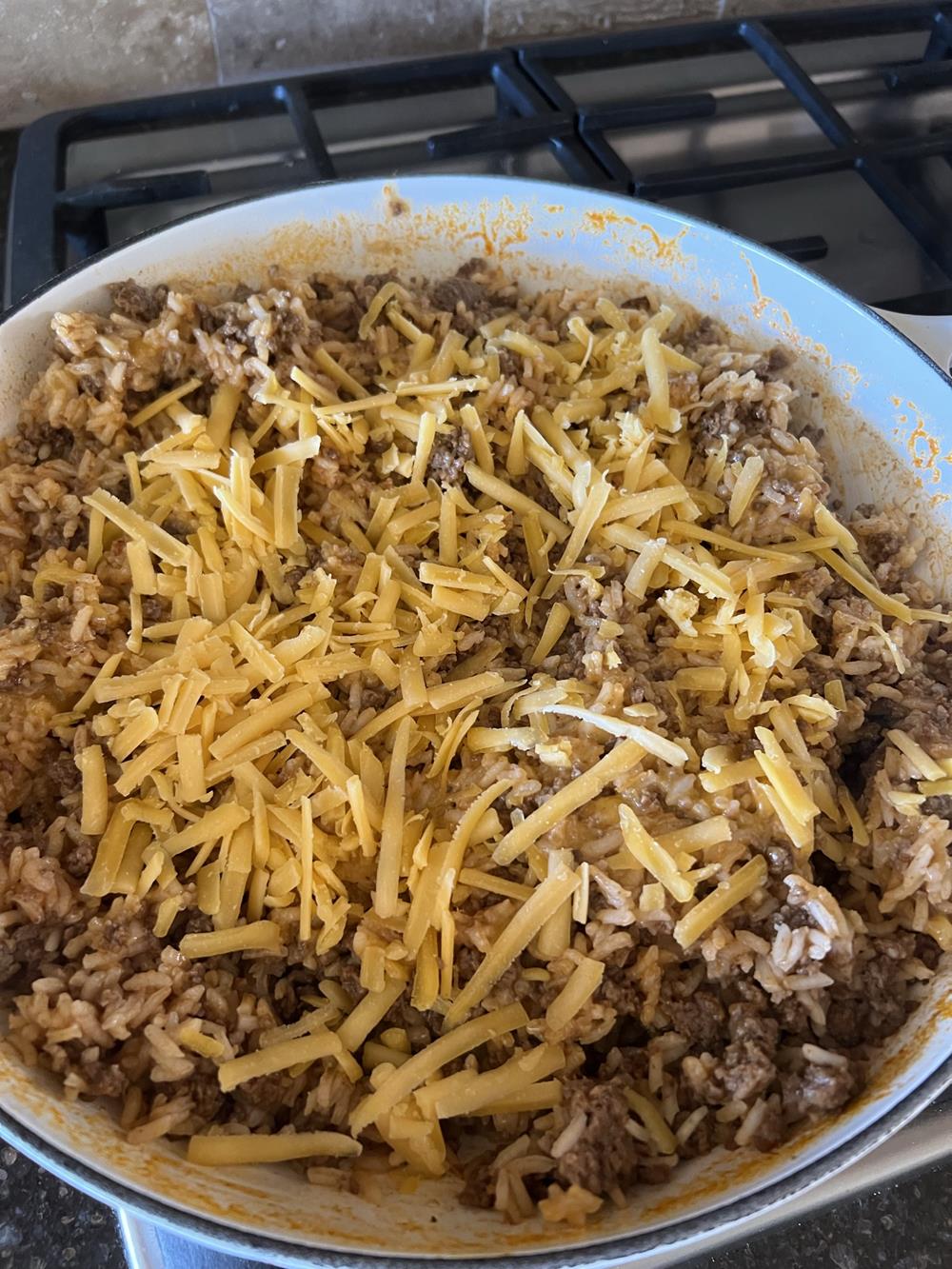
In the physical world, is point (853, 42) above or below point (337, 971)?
above

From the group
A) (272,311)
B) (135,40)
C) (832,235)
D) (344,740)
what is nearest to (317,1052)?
(344,740)

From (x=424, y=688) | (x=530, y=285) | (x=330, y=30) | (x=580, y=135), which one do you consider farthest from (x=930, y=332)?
(x=330, y=30)

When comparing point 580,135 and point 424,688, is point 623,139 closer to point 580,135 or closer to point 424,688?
point 580,135

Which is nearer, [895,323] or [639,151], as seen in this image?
[895,323]

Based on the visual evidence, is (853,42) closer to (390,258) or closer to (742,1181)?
(390,258)

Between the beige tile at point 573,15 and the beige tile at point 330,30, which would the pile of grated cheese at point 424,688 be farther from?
the beige tile at point 573,15

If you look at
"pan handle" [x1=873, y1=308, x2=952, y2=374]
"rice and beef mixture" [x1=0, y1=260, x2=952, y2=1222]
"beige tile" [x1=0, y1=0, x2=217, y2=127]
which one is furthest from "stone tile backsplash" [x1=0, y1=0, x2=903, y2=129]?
"pan handle" [x1=873, y1=308, x2=952, y2=374]
